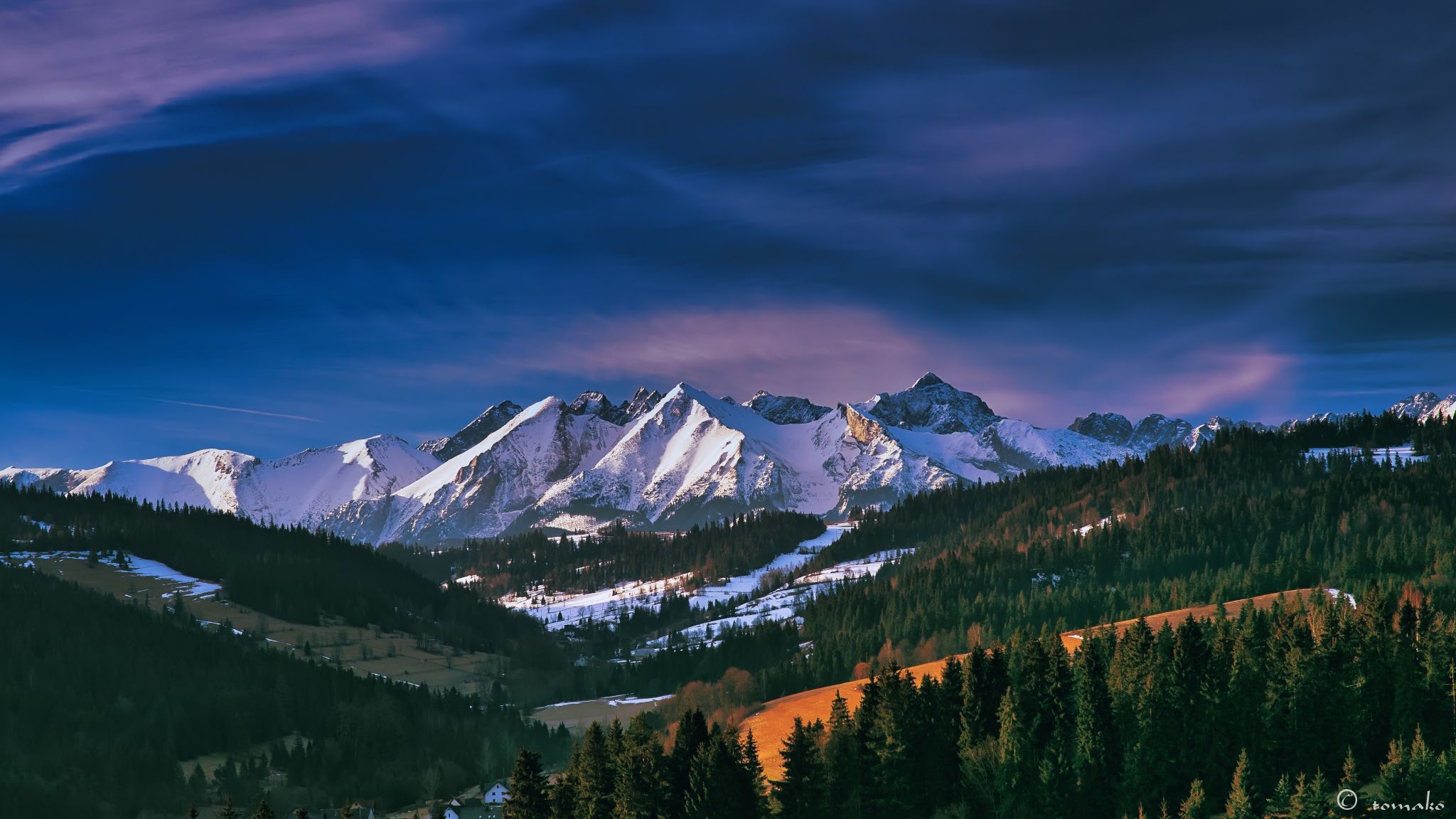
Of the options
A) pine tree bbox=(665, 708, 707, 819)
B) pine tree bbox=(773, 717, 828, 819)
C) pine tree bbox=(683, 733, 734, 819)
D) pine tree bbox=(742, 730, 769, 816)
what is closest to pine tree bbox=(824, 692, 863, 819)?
pine tree bbox=(742, 730, 769, 816)

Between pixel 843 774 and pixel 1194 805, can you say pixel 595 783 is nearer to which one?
pixel 843 774

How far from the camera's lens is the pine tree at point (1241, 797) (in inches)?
3964

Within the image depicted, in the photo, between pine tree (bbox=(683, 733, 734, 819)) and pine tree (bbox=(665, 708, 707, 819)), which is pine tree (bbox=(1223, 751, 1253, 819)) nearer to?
pine tree (bbox=(683, 733, 734, 819))

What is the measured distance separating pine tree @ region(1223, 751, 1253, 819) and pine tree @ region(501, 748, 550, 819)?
2310 inches

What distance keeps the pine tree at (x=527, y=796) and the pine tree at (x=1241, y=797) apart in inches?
2310

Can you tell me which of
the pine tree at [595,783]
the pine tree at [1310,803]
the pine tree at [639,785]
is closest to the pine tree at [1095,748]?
the pine tree at [1310,803]

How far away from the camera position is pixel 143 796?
19525 cm

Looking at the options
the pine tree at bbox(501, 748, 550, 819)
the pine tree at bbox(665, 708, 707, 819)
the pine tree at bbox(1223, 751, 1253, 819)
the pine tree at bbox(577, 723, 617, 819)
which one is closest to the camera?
the pine tree at bbox(1223, 751, 1253, 819)

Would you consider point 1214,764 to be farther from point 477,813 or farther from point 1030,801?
point 477,813

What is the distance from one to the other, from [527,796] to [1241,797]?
6073cm

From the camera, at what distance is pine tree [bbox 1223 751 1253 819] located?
10069 cm

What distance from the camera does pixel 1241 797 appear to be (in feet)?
335

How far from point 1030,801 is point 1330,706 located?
33.7 metres

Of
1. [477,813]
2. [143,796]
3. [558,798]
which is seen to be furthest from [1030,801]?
[143,796]
